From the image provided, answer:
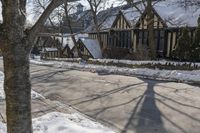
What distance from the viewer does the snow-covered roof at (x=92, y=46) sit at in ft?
153

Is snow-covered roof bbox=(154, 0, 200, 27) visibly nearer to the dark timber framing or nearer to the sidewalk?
the dark timber framing

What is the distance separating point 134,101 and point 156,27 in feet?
74.9

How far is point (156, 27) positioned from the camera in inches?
1357

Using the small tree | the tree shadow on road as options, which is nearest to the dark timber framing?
the small tree

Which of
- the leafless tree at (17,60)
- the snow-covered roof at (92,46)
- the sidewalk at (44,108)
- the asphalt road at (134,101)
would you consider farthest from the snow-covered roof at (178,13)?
Result: the leafless tree at (17,60)

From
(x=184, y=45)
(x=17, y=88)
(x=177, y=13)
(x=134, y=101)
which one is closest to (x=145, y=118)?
(x=134, y=101)

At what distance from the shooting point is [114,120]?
9.95 meters

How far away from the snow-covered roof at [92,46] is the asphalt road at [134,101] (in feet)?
91.0

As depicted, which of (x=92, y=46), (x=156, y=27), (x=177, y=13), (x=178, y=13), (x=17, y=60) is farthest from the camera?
(x=92, y=46)

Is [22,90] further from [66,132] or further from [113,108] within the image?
[113,108]

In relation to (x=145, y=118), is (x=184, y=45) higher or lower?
higher

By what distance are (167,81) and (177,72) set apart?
186 cm

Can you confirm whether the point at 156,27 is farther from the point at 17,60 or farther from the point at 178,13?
the point at 17,60

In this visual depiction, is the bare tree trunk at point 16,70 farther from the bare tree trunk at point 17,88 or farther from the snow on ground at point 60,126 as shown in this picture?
the snow on ground at point 60,126
